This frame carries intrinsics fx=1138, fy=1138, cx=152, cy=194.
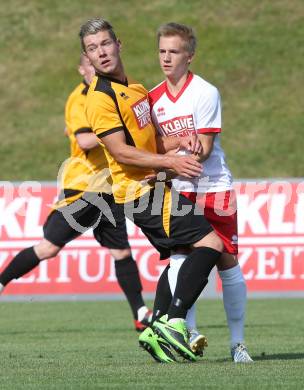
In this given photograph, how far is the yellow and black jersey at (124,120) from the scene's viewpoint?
6.63 m

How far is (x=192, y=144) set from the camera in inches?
263

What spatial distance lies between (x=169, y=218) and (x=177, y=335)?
0.70 meters

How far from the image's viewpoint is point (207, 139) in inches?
267

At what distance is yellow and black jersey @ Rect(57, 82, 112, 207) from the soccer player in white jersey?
260 centimetres

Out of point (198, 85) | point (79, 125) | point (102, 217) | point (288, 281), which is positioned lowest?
point (288, 281)

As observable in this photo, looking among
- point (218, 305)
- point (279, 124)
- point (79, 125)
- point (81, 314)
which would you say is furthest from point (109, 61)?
point (279, 124)

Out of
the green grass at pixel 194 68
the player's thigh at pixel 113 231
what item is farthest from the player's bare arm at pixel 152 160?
the green grass at pixel 194 68

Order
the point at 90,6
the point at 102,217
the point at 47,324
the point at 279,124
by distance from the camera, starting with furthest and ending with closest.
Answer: the point at 90,6
the point at 279,124
the point at 47,324
the point at 102,217

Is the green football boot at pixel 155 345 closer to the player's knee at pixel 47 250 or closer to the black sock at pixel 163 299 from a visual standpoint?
the black sock at pixel 163 299

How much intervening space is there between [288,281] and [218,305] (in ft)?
4.46

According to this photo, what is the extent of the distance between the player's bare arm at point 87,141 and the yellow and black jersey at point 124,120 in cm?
264

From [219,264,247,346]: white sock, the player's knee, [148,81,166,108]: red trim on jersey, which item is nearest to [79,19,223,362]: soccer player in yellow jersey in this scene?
[148,81,166,108]: red trim on jersey

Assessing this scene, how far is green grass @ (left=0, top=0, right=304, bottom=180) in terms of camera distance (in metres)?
23.0

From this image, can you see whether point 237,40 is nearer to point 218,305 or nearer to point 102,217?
point 218,305
